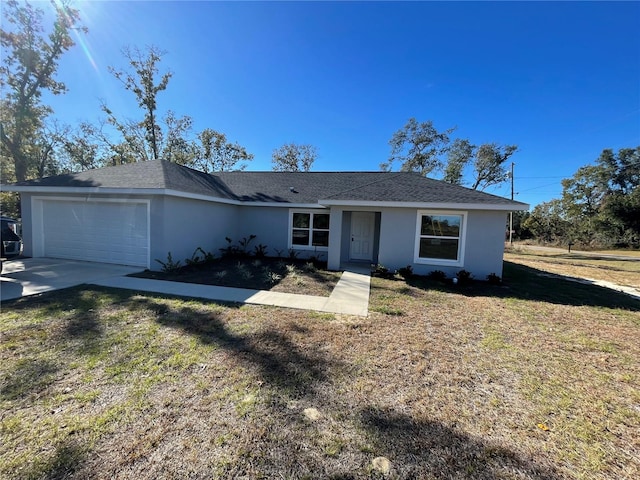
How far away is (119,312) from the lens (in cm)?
500

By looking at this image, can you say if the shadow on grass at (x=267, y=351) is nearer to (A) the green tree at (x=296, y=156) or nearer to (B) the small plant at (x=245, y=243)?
(B) the small plant at (x=245, y=243)

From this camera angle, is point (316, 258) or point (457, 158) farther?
point (457, 158)

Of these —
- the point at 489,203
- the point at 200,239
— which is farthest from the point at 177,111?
the point at 489,203

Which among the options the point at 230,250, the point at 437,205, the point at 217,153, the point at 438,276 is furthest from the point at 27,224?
the point at 217,153

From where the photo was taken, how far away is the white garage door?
29.2 ft

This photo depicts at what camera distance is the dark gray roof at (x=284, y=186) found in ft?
29.0

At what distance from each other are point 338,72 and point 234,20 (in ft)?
17.1

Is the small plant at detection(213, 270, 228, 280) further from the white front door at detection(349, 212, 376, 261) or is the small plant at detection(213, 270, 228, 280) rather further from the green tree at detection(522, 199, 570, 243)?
the green tree at detection(522, 199, 570, 243)

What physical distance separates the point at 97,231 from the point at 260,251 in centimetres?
603

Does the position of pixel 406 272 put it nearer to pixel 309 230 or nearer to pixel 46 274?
pixel 309 230

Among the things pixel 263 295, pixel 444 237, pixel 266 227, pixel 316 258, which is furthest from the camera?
pixel 266 227

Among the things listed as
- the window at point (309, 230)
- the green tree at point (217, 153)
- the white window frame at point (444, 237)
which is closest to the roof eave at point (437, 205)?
the white window frame at point (444, 237)

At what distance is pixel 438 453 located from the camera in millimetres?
2174

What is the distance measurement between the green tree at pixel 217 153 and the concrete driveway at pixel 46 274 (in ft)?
68.3
